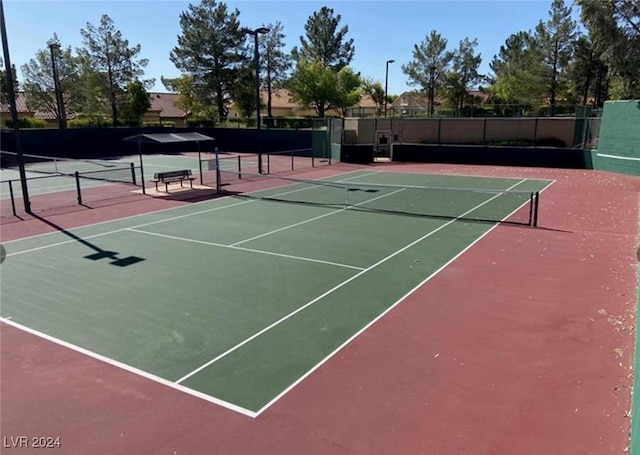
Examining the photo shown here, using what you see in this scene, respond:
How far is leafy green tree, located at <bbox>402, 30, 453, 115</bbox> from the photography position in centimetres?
6556

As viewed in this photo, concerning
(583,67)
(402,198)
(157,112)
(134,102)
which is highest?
(583,67)

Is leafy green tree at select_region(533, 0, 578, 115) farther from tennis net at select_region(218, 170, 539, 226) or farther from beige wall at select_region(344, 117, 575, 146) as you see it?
tennis net at select_region(218, 170, 539, 226)

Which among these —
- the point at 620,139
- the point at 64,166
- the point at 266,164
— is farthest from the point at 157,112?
the point at 620,139

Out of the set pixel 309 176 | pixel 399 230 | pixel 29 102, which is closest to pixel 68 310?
pixel 399 230

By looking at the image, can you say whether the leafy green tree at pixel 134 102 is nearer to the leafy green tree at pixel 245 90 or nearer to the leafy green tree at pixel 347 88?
the leafy green tree at pixel 245 90

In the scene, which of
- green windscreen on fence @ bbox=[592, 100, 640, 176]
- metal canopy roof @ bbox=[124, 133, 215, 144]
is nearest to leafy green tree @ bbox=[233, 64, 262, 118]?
metal canopy roof @ bbox=[124, 133, 215, 144]

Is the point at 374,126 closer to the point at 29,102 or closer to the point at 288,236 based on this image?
the point at 288,236

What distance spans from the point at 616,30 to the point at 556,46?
91.6 feet

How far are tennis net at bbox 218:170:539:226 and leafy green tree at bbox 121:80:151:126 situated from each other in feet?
101

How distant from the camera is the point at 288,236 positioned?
14086mm

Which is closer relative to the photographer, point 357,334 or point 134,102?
point 357,334

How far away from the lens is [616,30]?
1081 inches

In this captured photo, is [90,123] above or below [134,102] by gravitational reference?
below

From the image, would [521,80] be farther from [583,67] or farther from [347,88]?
[347,88]
